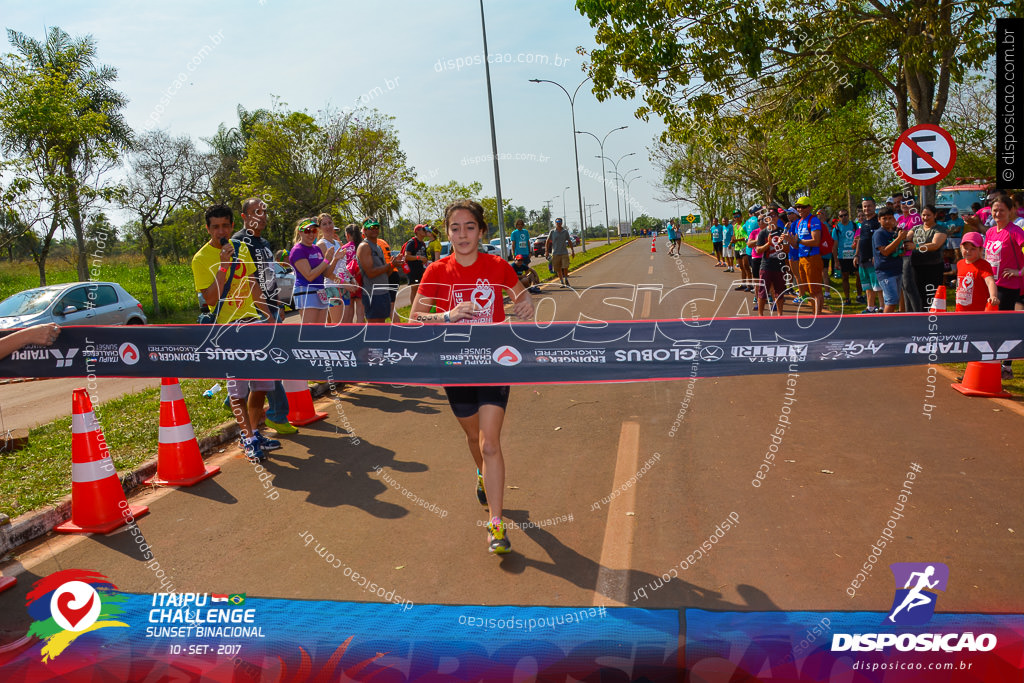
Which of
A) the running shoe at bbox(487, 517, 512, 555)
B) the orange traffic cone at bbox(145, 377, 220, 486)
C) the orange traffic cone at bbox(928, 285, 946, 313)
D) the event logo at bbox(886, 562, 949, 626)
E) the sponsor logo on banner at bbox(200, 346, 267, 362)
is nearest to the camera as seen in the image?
the event logo at bbox(886, 562, 949, 626)

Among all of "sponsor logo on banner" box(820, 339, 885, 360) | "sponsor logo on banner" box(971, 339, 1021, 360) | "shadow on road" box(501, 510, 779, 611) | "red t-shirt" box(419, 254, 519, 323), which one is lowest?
"shadow on road" box(501, 510, 779, 611)

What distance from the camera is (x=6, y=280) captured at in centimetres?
2428

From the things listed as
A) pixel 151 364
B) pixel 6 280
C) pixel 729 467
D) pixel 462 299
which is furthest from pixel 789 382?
pixel 6 280

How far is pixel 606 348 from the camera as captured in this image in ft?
14.0

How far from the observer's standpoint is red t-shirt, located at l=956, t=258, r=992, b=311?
7383 millimetres

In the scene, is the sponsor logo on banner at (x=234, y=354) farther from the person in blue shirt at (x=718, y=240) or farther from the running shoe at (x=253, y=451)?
the person in blue shirt at (x=718, y=240)

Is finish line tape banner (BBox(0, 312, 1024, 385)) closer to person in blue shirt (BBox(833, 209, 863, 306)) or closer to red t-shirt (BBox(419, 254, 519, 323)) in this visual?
red t-shirt (BBox(419, 254, 519, 323))

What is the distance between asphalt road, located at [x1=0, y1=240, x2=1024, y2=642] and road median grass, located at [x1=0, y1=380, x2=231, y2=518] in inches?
24.2

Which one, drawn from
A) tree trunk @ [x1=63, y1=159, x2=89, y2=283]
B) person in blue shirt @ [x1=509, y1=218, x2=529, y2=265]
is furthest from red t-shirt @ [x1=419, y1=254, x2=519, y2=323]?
tree trunk @ [x1=63, y1=159, x2=89, y2=283]

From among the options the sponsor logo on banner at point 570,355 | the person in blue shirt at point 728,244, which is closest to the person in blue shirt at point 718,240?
the person in blue shirt at point 728,244

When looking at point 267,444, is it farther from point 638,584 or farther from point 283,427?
point 638,584

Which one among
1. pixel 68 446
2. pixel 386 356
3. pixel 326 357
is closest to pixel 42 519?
pixel 68 446

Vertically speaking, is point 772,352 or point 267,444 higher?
point 772,352

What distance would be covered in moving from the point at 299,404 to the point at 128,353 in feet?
8.05
